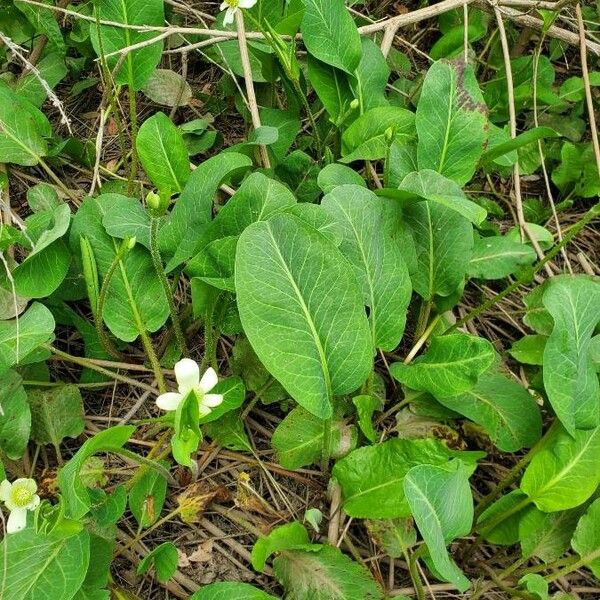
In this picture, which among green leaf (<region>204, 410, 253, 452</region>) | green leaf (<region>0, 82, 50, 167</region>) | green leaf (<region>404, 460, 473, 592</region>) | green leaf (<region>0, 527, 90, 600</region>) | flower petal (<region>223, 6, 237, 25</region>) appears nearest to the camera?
green leaf (<region>404, 460, 473, 592</region>)

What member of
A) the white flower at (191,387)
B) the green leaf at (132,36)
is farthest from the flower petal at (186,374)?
the green leaf at (132,36)

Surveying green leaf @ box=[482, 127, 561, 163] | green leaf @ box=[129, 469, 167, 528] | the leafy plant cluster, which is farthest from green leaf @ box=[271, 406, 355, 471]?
green leaf @ box=[482, 127, 561, 163]

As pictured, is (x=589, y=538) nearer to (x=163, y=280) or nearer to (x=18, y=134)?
(x=163, y=280)

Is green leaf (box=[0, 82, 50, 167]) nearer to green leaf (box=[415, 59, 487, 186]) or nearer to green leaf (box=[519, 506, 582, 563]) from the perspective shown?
green leaf (box=[415, 59, 487, 186])

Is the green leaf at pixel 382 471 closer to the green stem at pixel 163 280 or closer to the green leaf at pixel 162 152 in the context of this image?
the green stem at pixel 163 280

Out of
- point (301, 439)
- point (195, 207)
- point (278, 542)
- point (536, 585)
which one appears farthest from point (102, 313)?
point (536, 585)

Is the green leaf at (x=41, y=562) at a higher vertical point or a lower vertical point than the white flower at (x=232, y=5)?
lower
